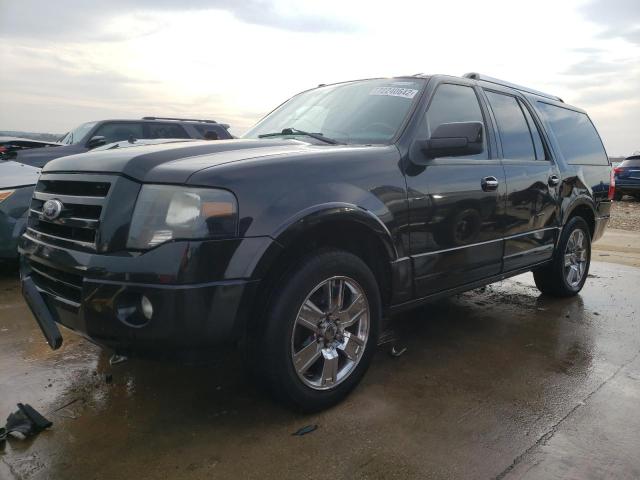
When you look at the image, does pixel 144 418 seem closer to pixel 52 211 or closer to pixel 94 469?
pixel 94 469

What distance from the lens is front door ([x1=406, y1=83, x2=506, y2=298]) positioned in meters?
3.08

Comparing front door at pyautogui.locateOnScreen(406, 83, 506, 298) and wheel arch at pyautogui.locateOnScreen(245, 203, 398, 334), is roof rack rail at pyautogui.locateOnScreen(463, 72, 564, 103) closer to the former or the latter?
front door at pyautogui.locateOnScreen(406, 83, 506, 298)

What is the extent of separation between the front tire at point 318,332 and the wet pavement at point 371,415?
161 millimetres

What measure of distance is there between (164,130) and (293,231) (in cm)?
868

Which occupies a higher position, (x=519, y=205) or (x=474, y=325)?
(x=519, y=205)

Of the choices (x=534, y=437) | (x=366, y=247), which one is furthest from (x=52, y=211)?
(x=534, y=437)

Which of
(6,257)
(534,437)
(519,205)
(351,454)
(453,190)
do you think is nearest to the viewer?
(351,454)

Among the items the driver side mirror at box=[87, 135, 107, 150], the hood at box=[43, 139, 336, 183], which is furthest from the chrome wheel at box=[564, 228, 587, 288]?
the driver side mirror at box=[87, 135, 107, 150]

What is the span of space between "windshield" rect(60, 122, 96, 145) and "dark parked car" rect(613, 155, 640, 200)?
1464 centimetres

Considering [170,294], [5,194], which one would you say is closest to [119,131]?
[5,194]

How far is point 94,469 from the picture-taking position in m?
2.20

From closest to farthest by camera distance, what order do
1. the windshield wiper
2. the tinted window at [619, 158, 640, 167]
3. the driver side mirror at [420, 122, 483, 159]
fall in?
the driver side mirror at [420, 122, 483, 159], the windshield wiper, the tinted window at [619, 158, 640, 167]

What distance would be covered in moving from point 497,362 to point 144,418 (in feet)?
7.15

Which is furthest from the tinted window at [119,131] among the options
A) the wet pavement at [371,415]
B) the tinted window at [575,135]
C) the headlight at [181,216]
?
the headlight at [181,216]
